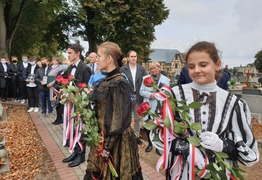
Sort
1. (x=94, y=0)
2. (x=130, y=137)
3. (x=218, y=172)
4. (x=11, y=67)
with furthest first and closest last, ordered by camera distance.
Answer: (x=94, y=0)
(x=11, y=67)
(x=130, y=137)
(x=218, y=172)

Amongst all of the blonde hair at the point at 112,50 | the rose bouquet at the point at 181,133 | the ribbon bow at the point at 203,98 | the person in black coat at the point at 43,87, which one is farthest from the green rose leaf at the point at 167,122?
the person in black coat at the point at 43,87

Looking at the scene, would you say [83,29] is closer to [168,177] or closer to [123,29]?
[123,29]

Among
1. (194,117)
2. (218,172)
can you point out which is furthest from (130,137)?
(218,172)

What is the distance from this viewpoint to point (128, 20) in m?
24.5

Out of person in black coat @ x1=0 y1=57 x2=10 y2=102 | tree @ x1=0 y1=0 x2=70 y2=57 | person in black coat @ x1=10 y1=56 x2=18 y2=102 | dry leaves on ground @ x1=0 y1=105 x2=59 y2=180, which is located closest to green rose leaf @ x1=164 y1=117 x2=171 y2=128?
dry leaves on ground @ x1=0 y1=105 x2=59 y2=180

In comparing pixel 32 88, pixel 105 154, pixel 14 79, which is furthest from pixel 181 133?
pixel 14 79

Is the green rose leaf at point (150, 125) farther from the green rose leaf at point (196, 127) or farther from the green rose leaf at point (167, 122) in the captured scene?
the green rose leaf at point (196, 127)

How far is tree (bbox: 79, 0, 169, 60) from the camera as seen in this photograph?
77.0 feet

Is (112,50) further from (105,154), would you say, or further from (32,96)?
(32,96)

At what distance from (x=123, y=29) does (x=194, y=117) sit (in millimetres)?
23497

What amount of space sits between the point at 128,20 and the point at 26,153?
67.1 feet

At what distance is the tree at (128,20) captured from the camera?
2347 cm

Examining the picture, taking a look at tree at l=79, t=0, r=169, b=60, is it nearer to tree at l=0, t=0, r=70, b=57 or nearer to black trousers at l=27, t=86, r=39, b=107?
tree at l=0, t=0, r=70, b=57

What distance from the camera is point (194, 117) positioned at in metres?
1.85
